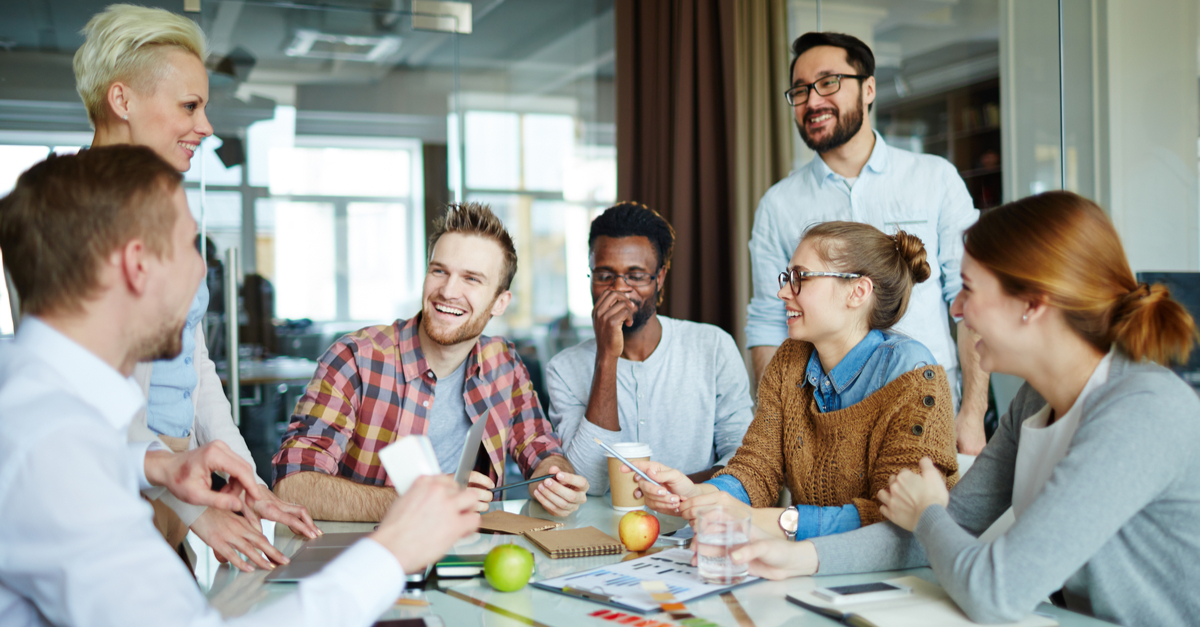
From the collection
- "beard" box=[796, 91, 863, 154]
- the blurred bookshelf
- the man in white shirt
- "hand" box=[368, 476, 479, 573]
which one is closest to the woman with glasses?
"hand" box=[368, 476, 479, 573]

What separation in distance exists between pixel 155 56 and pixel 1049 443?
1909 millimetres

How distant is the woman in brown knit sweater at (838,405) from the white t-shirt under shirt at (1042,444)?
0.65 feet

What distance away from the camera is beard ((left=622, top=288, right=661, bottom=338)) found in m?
2.58

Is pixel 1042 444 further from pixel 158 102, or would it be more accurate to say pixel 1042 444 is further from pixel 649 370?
pixel 158 102

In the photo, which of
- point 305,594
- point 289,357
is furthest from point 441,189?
point 305,594

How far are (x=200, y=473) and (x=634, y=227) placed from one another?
5.16 feet

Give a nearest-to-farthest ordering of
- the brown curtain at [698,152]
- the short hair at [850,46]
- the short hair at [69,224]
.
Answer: the short hair at [69,224] → the short hair at [850,46] → the brown curtain at [698,152]

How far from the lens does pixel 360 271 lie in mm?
4242

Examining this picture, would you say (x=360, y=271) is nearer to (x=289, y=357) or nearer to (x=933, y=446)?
(x=289, y=357)

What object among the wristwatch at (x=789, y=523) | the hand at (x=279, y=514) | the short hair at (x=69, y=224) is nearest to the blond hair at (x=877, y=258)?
the wristwatch at (x=789, y=523)

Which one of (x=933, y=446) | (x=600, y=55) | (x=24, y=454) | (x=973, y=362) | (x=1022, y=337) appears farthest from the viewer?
(x=600, y=55)

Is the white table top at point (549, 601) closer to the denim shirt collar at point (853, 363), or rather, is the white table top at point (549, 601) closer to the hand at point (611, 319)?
the denim shirt collar at point (853, 363)

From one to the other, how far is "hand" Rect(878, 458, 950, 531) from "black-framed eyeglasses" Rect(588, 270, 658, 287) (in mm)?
1284

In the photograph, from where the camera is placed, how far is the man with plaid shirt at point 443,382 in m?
2.08
